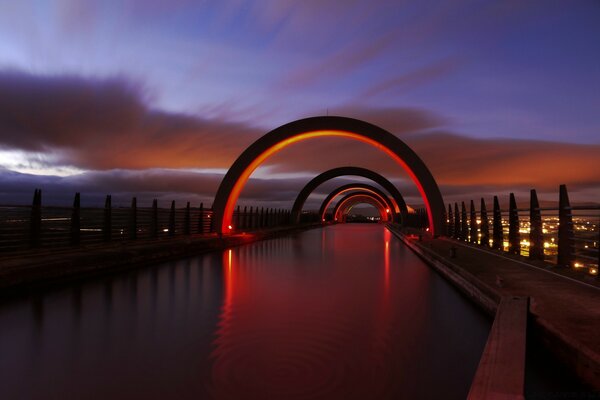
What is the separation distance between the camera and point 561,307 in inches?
183

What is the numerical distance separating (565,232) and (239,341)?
22.2 ft

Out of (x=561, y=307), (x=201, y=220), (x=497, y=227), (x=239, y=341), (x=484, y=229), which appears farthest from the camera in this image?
(x=201, y=220)

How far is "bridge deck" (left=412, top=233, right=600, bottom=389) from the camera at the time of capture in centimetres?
329

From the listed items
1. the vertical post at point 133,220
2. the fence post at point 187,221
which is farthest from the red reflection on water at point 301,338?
the fence post at point 187,221

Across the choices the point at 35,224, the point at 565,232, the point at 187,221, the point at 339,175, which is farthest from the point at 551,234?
the point at 339,175

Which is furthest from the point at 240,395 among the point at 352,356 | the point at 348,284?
the point at 348,284

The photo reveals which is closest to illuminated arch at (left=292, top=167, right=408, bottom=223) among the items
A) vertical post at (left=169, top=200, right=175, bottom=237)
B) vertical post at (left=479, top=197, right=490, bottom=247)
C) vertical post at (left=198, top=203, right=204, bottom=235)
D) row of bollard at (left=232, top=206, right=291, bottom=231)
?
row of bollard at (left=232, top=206, right=291, bottom=231)

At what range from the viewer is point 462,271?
7.73 metres

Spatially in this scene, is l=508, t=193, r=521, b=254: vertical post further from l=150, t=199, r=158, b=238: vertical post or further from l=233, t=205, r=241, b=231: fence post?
l=233, t=205, r=241, b=231: fence post

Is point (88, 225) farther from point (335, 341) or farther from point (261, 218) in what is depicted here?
point (261, 218)

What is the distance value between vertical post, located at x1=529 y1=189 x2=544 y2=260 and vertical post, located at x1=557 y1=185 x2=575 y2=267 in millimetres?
1486

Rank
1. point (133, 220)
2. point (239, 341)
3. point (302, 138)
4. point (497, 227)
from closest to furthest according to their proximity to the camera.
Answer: point (239, 341)
point (497, 227)
point (133, 220)
point (302, 138)

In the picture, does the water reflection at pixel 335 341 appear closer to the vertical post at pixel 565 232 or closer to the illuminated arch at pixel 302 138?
the vertical post at pixel 565 232

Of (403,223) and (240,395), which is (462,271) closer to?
Answer: (240,395)
